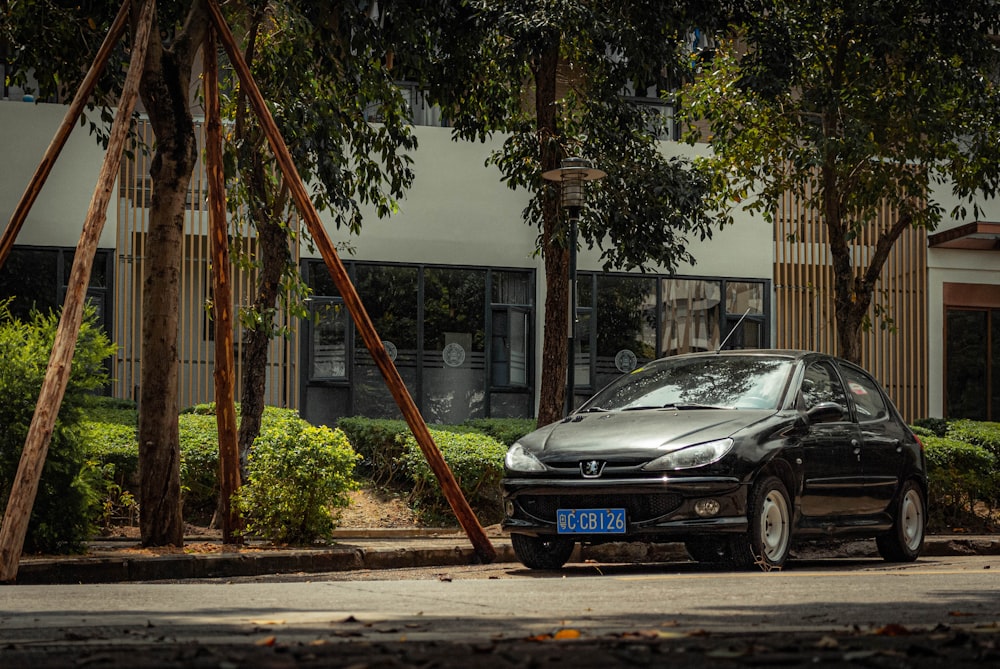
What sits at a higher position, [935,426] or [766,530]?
[935,426]

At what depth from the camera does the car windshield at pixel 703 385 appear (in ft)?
33.4

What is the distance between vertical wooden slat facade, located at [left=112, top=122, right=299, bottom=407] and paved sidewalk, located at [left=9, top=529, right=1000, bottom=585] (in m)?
7.07

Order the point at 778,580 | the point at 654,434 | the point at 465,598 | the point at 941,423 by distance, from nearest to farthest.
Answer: the point at 465,598, the point at 778,580, the point at 654,434, the point at 941,423

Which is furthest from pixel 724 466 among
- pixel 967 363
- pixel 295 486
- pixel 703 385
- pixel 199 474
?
pixel 967 363

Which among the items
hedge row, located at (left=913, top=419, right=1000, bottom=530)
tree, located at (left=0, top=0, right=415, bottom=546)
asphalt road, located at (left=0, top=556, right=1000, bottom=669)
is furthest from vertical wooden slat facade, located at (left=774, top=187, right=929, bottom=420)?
asphalt road, located at (left=0, top=556, right=1000, bottom=669)

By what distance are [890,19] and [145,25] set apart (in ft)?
27.7

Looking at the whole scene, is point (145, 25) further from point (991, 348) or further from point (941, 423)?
point (991, 348)

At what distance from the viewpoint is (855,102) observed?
1645 centimetres

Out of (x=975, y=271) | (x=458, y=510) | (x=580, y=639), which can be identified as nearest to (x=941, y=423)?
(x=975, y=271)

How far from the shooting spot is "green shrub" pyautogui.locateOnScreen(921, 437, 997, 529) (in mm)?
15844

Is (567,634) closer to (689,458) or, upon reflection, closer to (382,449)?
(689,458)

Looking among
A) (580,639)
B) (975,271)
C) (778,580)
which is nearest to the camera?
(580,639)

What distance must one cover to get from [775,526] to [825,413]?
919 millimetres

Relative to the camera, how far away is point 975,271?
79.6 feet
